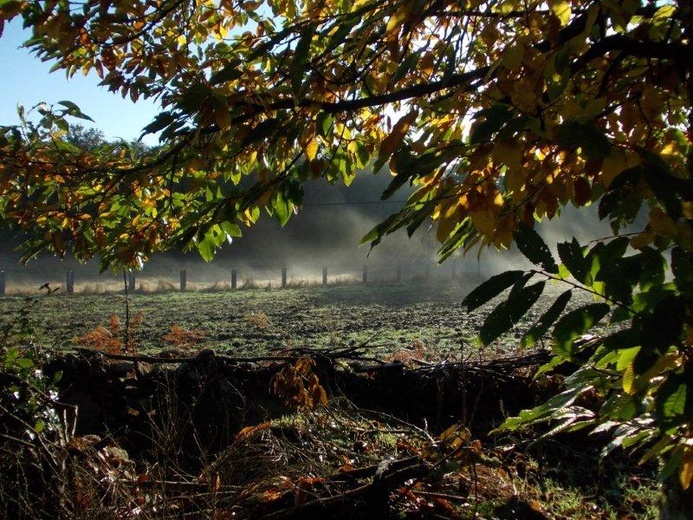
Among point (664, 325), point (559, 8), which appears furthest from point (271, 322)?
point (664, 325)

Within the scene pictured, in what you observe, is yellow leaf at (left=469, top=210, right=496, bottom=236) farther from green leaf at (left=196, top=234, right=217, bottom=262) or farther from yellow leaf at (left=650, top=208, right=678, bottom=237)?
green leaf at (left=196, top=234, right=217, bottom=262)

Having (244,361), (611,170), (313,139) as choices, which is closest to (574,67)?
(611,170)

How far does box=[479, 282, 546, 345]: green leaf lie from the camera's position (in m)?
1.44

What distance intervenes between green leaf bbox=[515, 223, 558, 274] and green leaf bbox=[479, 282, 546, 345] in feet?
0.29

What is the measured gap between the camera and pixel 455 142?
2.04 metres

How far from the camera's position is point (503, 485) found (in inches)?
141

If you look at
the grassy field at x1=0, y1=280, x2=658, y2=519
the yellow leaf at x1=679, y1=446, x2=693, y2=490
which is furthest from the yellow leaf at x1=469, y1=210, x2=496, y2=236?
the grassy field at x1=0, y1=280, x2=658, y2=519

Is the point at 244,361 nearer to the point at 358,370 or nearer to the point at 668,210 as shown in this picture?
the point at 358,370

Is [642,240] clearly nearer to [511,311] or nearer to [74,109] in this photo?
[511,311]

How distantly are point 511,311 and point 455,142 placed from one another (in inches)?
31.0

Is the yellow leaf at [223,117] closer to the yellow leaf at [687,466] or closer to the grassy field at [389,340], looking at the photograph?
the yellow leaf at [687,466]

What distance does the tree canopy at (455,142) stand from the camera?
1.41m

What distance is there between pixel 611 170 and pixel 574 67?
0.62 m

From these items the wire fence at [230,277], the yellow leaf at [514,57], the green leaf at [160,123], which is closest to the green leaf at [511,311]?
the yellow leaf at [514,57]
